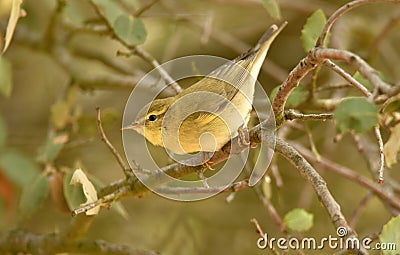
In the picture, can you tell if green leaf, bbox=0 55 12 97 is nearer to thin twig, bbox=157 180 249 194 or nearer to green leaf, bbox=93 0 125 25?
green leaf, bbox=93 0 125 25

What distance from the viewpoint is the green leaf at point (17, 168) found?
6.88ft

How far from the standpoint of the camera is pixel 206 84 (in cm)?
172

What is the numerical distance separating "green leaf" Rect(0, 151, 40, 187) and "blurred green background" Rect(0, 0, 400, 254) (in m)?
0.15

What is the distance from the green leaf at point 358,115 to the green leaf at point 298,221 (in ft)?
1.98

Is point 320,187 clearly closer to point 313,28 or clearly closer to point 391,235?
point 391,235

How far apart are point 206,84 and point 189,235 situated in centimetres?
100

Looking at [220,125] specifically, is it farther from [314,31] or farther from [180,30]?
[180,30]

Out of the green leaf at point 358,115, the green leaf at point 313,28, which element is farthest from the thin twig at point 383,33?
the green leaf at point 358,115

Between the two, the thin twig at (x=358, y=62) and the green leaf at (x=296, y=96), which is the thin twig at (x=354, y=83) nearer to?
the thin twig at (x=358, y=62)

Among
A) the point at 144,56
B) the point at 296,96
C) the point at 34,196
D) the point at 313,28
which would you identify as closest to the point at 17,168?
the point at 34,196

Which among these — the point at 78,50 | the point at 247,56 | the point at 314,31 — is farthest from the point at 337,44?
the point at 78,50

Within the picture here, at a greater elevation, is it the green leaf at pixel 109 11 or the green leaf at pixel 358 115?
Answer: the green leaf at pixel 358 115

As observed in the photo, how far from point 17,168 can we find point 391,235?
138cm

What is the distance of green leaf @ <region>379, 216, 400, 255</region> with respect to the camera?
3.64 feet
